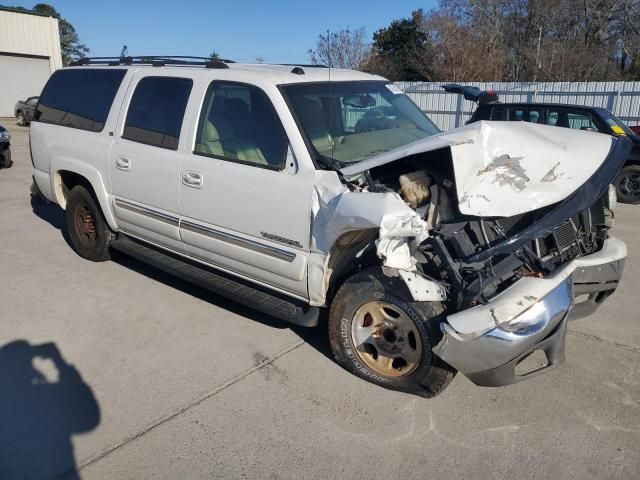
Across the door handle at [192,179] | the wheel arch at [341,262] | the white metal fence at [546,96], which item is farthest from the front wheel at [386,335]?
the white metal fence at [546,96]

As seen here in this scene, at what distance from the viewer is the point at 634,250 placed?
6488 mm

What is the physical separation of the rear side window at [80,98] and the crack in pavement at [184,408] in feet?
9.19

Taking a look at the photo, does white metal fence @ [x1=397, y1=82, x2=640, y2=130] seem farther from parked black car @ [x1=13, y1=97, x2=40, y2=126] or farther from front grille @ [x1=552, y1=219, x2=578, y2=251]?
parked black car @ [x1=13, y1=97, x2=40, y2=126]

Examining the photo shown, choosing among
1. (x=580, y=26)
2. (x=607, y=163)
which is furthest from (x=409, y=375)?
(x=580, y=26)

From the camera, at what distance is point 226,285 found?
14.1 ft

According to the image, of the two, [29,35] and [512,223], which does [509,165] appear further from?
[29,35]

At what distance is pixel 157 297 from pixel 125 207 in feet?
2.88

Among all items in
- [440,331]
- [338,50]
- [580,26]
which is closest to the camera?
[440,331]

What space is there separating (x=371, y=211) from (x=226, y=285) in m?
1.70

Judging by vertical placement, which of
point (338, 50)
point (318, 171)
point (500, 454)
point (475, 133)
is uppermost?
point (338, 50)

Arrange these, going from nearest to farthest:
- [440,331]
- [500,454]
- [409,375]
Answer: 1. [500,454]
2. [440,331]
3. [409,375]

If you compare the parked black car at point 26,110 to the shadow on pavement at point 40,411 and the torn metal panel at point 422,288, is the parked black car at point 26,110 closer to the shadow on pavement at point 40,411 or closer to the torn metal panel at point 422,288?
the shadow on pavement at point 40,411

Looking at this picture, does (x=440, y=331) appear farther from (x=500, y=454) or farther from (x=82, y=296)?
(x=82, y=296)

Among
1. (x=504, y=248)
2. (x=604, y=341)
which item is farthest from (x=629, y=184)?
(x=504, y=248)
